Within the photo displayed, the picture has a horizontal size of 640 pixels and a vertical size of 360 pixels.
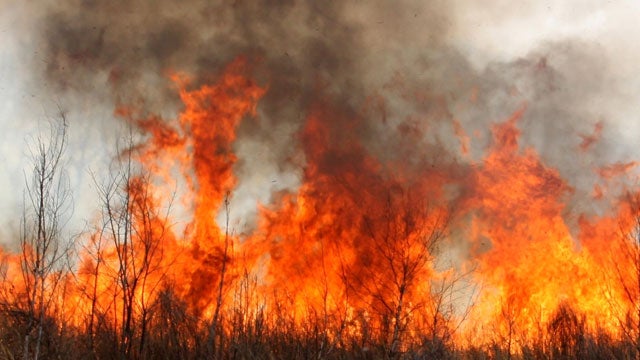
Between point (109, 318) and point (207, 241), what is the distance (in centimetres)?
636

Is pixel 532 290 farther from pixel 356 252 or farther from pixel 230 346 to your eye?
pixel 230 346

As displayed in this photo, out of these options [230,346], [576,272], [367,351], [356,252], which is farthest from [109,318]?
[576,272]

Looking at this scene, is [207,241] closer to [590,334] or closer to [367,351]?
[367,351]

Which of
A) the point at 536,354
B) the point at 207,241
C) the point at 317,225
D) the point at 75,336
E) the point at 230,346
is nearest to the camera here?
the point at 230,346

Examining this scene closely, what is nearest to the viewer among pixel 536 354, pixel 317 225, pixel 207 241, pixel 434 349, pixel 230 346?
pixel 230 346

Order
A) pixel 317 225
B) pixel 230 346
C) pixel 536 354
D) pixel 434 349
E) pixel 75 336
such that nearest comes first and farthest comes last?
pixel 230 346, pixel 75 336, pixel 434 349, pixel 536 354, pixel 317 225

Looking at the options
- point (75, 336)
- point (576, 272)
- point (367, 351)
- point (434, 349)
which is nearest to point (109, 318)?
point (75, 336)

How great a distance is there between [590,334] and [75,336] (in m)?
14.2

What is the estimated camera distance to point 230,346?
10.3 meters

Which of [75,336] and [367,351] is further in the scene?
[367,351]

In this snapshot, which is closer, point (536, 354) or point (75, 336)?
point (75, 336)

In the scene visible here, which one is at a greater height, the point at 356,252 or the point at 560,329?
the point at 356,252

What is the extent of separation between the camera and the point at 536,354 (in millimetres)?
15922

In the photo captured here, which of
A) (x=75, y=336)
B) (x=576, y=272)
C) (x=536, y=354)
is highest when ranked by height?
(x=576, y=272)
